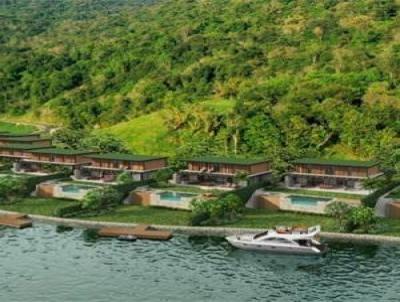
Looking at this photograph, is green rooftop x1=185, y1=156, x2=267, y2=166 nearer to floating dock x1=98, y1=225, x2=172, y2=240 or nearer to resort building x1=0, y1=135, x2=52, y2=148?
floating dock x1=98, y1=225, x2=172, y2=240

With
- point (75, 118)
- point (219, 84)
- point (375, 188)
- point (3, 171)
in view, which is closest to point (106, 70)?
point (75, 118)

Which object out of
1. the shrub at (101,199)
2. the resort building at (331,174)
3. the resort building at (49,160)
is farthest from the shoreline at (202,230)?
the resort building at (49,160)

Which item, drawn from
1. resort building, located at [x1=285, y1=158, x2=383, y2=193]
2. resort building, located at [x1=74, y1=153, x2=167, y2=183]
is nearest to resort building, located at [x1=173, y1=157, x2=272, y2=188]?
resort building, located at [x1=74, y1=153, x2=167, y2=183]

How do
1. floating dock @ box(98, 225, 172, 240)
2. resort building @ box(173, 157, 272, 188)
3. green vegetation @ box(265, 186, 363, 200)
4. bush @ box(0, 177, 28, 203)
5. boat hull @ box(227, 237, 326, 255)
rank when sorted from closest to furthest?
1. boat hull @ box(227, 237, 326, 255)
2. floating dock @ box(98, 225, 172, 240)
3. green vegetation @ box(265, 186, 363, 200)
4. bush @ box(0, 177, 28, 203)
5. resort building @ box(173, 157, 272, 188)

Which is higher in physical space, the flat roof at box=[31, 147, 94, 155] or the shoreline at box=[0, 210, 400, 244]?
the flat roof at box=[31, 147, 94, 155]

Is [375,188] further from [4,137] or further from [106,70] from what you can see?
[106,70]

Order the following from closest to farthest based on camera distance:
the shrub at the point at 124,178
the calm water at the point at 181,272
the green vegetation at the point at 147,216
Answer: the calm water at the point at 181,272
the green vegetation at the point at 147,216
the shrub at the point at 124,178

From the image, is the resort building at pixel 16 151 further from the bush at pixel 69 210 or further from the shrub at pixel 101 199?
the bush at pixel 69 210

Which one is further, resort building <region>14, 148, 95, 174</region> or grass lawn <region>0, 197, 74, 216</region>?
resort building <region>14, 148, 95, 174</region>

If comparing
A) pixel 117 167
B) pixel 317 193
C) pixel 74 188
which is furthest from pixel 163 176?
pixel 317 193
